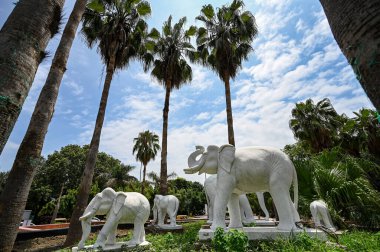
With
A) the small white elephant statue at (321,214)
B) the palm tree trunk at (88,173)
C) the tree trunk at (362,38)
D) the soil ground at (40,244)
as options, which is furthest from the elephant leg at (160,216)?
the tree trunk at (362,38)

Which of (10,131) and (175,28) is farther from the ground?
(175,28)

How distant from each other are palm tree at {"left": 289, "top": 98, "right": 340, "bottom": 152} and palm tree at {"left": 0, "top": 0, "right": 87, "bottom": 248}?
64.8 feet

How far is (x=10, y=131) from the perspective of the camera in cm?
174

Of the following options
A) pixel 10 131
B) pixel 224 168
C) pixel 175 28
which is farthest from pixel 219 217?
pixel 175 28

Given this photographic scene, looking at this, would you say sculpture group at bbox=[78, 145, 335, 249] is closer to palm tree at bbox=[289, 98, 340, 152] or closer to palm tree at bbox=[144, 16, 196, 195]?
palm tree at bbox=[144, 16, 196, 195]

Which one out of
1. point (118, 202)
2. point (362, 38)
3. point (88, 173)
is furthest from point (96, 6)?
point (362, 38)

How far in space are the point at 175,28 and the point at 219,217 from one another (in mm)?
15351

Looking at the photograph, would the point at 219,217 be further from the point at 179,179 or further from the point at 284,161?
the point at 179,179

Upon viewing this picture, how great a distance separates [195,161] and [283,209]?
84.5 inches

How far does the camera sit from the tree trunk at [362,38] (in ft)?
4.36

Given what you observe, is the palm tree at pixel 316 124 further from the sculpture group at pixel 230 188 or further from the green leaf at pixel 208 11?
the sculpture group at pixel 230 188

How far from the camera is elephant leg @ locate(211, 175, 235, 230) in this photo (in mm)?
5227

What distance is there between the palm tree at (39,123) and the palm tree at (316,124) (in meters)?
19.7

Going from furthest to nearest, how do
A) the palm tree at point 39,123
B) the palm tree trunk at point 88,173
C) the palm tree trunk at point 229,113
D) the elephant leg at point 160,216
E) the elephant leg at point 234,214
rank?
the elephant leg at point 160,216 < the palm tree trunk at point 229,113 < the palm tree trunk at point 88,173 < the elephant leg at point 234,214 < the palm tree at point 39,123
